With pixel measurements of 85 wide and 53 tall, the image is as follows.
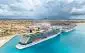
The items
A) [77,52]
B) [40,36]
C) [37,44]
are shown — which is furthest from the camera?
[40,36]

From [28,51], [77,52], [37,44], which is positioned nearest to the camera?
[77,52]

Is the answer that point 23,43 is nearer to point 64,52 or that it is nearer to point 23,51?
point 23,51

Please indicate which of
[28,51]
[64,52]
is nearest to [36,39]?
[28,51]

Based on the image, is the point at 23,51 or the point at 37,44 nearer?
the point at 23,51

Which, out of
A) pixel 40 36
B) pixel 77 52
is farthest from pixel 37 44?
pixel 77 52

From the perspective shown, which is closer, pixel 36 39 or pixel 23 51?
pixel 23 51

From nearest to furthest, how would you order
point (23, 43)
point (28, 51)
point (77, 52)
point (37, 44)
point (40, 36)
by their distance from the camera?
point (77, 52), point (28, 51), point (23, 43), point (37, 44), point (40, 36)

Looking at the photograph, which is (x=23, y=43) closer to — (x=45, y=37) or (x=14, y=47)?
(x=14, y=47)

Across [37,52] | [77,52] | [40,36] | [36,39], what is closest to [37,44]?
[36,39]

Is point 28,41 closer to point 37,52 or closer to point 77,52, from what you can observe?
point 37,52
